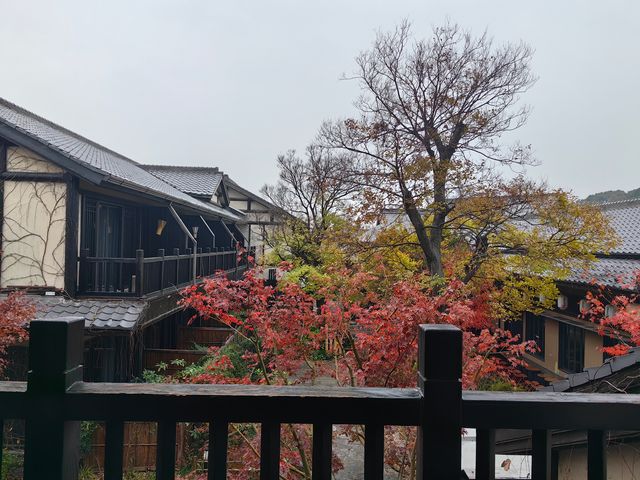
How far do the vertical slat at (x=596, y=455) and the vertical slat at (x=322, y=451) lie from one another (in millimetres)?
952

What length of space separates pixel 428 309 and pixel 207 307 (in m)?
2.85

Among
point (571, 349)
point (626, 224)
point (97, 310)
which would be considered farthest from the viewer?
point (626, 224)

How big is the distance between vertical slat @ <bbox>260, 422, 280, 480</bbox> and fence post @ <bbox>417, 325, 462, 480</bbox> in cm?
52

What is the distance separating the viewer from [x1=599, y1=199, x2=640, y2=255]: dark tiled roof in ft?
43.8

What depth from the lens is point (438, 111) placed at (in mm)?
10859

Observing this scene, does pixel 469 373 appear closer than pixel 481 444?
No

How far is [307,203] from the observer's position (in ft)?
73.4

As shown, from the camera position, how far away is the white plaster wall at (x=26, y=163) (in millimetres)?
8180

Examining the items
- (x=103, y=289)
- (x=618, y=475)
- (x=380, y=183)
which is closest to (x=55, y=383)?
(x=618, y=475)

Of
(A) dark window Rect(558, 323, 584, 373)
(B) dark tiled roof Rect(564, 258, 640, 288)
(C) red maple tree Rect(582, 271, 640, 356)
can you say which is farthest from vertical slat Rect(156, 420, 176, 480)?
(A) dark window Rect(558, 323, 584, 373)

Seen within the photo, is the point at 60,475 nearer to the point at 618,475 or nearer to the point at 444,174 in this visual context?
the point at 618,475

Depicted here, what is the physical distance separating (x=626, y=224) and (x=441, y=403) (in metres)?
19.0

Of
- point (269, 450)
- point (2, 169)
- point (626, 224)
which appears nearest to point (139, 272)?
point (2, 169)

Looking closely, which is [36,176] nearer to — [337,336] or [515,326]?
[337,336]
